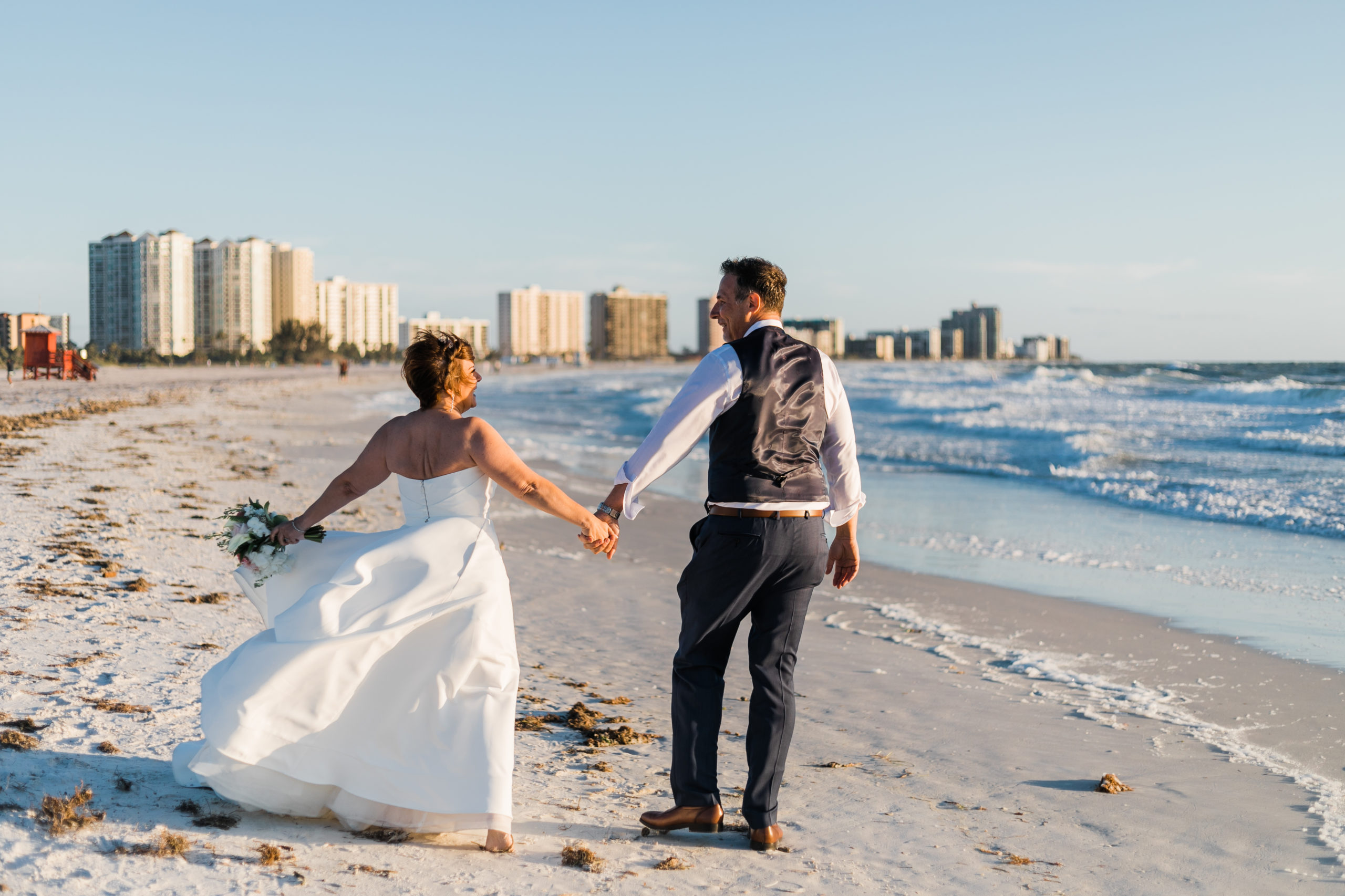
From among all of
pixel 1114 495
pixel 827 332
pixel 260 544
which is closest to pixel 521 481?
pixel 260 544

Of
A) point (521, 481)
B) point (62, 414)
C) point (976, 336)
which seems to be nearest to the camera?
point (521, 481)

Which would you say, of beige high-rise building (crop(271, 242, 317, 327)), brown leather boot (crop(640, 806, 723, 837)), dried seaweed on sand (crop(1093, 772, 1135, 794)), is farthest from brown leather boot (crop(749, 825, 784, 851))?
beige high-rise building (crop(271, 242, 317, 327))

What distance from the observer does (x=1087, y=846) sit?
135 inches

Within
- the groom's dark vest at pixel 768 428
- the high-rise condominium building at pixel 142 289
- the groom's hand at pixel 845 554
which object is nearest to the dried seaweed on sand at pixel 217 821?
the groom's dark vest at pixel 768 428

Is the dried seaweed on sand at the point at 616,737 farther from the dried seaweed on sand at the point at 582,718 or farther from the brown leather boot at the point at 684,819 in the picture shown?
the brown leather boot at the point at 684,819

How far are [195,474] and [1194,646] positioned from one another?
10.5 meters

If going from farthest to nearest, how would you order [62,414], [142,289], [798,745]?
[142,289] < [62,414] < [798,745]

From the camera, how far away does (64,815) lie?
116 inches

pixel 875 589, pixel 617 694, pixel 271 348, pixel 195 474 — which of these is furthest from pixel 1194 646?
pixel 271 348

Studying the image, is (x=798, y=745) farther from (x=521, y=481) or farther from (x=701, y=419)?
(x=521, y=481)

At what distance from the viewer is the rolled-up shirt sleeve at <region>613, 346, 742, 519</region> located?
321cm

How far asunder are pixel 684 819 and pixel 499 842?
0.63m

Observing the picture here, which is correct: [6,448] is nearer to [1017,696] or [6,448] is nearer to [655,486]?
[655,486]

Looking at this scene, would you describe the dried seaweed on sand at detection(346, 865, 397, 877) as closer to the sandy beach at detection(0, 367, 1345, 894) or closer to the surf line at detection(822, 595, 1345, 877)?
the sandy beach at detection(0, 367, 1345, 894)
